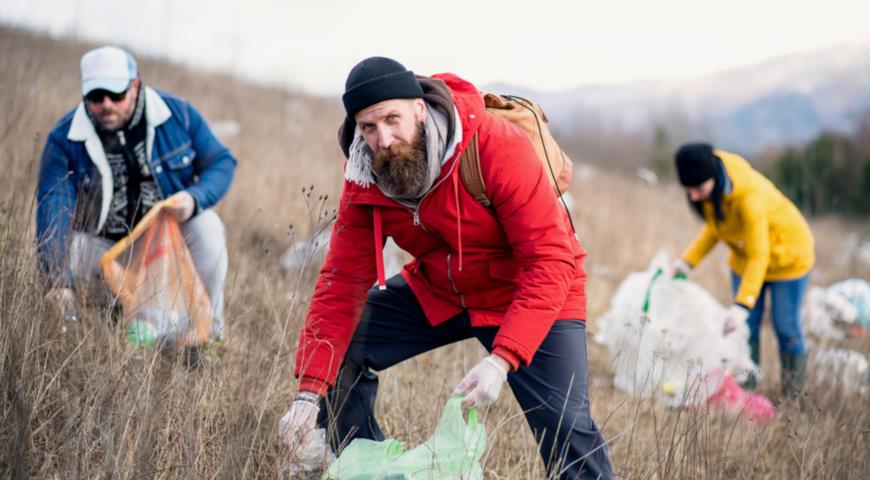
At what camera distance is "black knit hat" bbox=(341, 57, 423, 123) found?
2.16m

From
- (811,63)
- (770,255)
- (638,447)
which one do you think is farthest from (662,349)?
(811,63)

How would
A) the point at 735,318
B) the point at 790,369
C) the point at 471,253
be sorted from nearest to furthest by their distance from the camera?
the point at 471,253 → the point at 735,318 → the point at 790,369

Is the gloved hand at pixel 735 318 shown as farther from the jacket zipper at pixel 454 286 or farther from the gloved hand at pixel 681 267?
the jacket zipper at pixel 454 286

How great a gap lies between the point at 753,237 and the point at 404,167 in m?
2.96

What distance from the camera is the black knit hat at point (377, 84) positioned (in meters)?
2.16

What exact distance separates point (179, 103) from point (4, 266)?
1615mm

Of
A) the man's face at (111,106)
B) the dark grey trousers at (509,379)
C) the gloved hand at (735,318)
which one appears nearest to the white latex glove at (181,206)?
the man's face at (111,106)

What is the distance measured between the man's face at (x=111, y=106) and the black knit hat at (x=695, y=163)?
10.3 feet

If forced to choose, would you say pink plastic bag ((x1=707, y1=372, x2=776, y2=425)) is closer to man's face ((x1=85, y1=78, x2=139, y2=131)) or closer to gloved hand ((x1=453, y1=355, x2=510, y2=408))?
gloved hand ((x1=453, y1=355, x2=510, y2=408))

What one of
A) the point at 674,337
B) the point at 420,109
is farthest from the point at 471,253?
the point at 674,337

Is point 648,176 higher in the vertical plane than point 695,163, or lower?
lower

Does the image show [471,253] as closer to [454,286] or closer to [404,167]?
[454,286]

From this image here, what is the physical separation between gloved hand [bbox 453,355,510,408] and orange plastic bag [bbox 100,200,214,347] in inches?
54.1

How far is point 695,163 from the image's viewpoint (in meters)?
4.31
